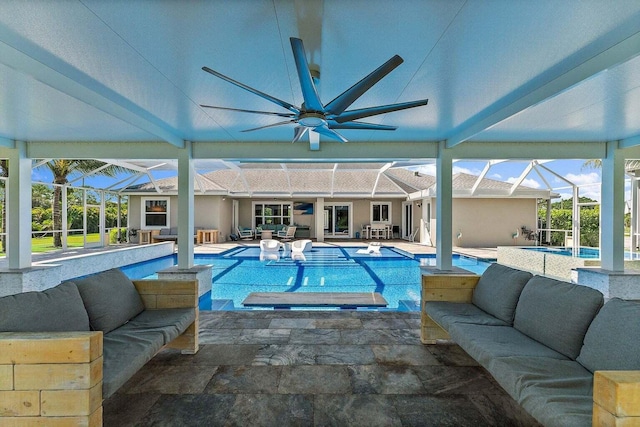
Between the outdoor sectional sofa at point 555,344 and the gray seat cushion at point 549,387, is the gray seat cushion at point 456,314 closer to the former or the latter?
the outdoor sectional sofa at point 555,344

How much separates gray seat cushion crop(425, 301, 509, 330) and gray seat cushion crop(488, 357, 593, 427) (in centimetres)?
75

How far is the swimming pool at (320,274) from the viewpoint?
6828 millimetres

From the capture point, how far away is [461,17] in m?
2.27

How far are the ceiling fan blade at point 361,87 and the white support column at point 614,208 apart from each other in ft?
18.5

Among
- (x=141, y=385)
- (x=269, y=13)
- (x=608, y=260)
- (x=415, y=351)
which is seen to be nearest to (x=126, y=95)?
(x=269, y=13)

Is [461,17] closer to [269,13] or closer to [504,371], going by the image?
[269,13]

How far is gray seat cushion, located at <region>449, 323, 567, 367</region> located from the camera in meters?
2.23

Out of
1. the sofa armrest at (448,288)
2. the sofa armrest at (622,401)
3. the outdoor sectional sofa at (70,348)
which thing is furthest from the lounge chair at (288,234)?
the sofa armrest at (622,401)

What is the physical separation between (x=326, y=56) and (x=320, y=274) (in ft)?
22.3

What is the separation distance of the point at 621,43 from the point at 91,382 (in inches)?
170

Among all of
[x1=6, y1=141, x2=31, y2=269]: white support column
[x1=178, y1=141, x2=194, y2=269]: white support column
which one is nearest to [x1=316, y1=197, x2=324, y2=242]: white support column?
[x1=178, y1=141, x2=194, y2=269]: white support column

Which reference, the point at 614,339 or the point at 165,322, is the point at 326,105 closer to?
the point at 165,322

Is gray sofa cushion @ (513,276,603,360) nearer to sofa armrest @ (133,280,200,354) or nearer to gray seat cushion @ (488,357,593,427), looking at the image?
gray seat cushion @ (488,357,593,427)

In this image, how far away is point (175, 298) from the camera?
10.7ft
